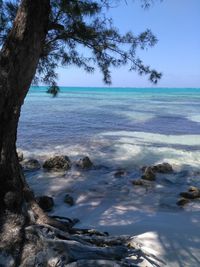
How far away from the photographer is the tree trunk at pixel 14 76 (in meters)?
3.97

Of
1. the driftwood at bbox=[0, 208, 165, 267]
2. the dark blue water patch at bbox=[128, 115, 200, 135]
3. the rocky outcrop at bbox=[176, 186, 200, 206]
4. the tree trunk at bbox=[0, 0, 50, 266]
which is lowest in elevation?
the dark blue water patch at bbox=[128, 115, 200, 135]

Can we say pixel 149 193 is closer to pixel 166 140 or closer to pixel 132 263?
pixel 132 263

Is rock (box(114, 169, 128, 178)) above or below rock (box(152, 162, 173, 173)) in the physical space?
below

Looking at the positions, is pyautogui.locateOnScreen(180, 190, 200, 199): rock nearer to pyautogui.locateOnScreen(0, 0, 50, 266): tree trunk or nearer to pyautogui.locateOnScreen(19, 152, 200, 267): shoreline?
pyautogui.locateOnScreen(19, 152, 200, 267): shoreline

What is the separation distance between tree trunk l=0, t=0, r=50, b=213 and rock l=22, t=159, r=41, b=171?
216 inches

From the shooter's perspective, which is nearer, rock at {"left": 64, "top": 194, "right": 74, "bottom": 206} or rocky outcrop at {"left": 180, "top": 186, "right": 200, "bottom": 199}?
rock at {"left": 64, "top": 194, "right": 74, "bottom": 206}

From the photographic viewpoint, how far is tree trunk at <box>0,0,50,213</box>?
397cm

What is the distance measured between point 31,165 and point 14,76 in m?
6.01

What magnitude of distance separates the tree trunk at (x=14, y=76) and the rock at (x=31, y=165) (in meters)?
5.50

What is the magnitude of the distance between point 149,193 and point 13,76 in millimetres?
4501

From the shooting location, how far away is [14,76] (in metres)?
4.02

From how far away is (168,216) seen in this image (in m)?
5.91

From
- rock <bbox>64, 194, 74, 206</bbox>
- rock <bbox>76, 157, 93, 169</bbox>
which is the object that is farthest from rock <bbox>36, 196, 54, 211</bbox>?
rock <bbox>76, 157, 93, 169</bbox>

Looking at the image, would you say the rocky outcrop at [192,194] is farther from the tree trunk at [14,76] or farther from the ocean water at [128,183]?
the tree trunk at [14,76]
